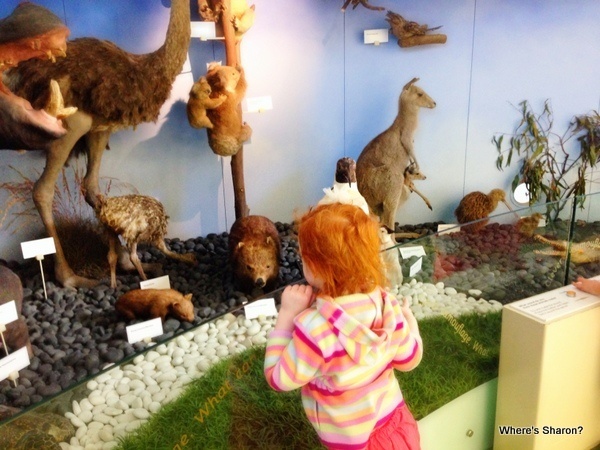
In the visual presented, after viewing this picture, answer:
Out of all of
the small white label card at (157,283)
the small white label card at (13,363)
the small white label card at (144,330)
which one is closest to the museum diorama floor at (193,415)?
the small white label card at (13,363)

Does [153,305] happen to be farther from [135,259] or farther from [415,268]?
[415,268]

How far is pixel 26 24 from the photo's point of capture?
2637mm

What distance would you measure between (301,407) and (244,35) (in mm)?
3051

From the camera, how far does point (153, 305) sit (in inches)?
108

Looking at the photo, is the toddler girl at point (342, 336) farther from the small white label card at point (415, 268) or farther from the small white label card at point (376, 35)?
the small white label card at point (376, 35)

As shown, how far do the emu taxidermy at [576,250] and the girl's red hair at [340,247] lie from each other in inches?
50.6

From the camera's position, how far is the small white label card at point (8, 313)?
229cm

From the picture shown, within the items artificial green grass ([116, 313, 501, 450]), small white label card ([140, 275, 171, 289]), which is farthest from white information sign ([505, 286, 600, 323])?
small white label card ([140, 275, 171, 289])

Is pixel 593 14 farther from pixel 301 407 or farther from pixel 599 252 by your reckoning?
pixel 301 407

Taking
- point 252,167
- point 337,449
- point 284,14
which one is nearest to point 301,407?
point 337,449

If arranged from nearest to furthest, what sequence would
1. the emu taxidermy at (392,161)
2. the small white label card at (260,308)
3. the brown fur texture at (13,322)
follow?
1. the small white label card at (260,308)
2. the brown fur texture at (13,322)
3. the emu taxidermy at (392,161)

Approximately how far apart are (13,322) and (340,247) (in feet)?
6.64

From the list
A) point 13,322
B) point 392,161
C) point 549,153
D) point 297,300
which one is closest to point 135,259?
point 13,322

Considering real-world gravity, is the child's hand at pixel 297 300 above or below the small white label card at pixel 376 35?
below
